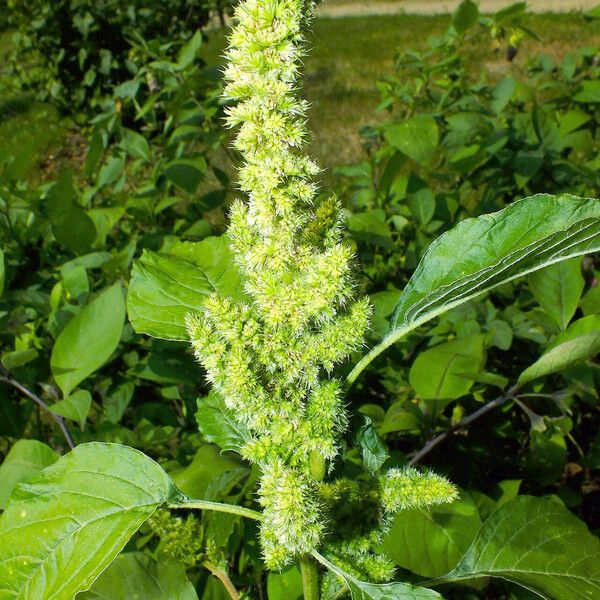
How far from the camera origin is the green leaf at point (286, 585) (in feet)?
4.99

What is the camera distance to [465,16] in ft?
9.61

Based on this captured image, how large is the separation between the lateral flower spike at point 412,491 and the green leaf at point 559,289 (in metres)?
0.90

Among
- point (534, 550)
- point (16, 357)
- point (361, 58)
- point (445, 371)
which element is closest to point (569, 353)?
point (445, 371)

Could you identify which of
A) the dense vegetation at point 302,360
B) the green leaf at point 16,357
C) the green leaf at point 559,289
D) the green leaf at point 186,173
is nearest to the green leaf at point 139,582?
the dense vegetation at point 302,360

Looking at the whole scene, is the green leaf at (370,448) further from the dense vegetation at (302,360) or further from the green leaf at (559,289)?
the green leaf at (559,289)

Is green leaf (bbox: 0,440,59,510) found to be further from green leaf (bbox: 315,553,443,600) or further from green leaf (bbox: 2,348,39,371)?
green leaf (bbox: 315,553,443,600)

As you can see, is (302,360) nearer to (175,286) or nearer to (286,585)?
(175,286)

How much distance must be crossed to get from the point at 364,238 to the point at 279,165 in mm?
1319

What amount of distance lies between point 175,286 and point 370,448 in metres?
0.49

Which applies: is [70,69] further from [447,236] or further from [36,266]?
[447,236]

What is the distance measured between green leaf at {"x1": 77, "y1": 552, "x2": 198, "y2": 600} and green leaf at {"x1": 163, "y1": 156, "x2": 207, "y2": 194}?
1.34 m

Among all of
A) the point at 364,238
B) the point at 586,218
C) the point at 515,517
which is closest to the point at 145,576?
the point at 515,517

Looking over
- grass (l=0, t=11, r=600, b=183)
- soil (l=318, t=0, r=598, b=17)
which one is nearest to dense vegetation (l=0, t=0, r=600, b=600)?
grass (l=0, t=11, r=600, b=183)

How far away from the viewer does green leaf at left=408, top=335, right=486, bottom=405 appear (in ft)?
5.86
